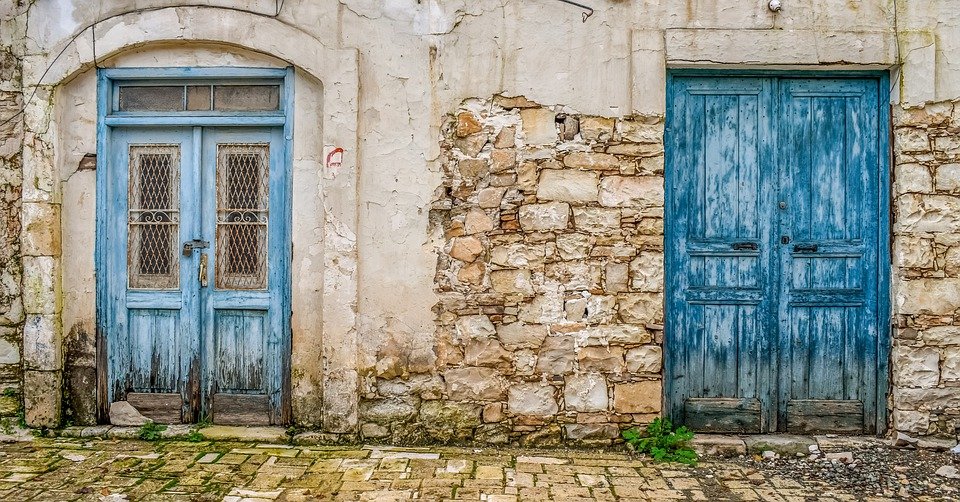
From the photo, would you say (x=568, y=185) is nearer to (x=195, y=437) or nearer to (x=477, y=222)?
(x=477, y=222)

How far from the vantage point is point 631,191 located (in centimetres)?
444

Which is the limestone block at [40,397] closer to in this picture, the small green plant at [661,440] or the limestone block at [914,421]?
the small green plant at [661,440]

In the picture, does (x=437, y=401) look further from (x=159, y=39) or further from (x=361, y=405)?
(x=159, y=39)

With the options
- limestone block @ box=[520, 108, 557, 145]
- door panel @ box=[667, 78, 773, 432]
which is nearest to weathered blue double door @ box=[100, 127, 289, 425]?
limestone block @ box=[520, 108, 557, 145]

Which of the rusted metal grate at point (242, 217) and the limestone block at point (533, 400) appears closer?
the limestone block at point (533, 400)

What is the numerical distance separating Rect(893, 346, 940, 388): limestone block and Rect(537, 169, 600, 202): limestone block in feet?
7.01

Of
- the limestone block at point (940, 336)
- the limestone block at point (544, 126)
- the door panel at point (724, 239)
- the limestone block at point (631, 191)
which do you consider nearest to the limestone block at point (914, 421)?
the limestone block at point (940, 336)

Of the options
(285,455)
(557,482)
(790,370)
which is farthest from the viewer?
(790,370)

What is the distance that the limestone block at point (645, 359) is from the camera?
445 centimetres

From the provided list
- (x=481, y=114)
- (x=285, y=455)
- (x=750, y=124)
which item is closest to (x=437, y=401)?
(x=285, y=455)

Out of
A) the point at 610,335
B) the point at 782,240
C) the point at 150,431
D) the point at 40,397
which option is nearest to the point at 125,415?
the point at 150,431

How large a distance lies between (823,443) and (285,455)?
3276 mm

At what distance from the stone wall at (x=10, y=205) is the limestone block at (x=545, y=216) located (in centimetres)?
326

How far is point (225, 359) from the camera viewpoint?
469 cm
